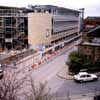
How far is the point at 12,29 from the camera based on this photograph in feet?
21.9

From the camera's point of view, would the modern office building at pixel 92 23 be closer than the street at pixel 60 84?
No

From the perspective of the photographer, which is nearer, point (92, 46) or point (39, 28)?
point (92, 46)

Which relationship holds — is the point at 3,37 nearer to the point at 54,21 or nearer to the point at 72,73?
the point at 54,21

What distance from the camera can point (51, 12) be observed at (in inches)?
276

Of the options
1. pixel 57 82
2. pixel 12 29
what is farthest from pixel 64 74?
pixel 12 29

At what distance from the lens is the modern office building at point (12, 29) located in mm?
6613

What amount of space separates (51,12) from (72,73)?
3.73 meters


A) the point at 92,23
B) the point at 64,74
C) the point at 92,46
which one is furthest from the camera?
the point at 92,23

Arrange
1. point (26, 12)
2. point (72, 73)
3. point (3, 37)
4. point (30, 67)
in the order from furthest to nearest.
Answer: point (26, 12) → point (3, 37) → point (30, 67) → point (72, 73)

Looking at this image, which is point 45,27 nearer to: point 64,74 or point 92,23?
point 92,23

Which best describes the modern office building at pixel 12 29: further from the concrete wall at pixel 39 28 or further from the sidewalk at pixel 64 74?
the sidewalk at pixel 64 74

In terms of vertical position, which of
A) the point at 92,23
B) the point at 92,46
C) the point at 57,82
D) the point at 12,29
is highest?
the point at 92,23

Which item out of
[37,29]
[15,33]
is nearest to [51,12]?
[37,29]

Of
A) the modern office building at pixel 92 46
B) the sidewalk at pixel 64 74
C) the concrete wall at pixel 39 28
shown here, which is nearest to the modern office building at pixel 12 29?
the concrete wall at pixel 39 28
